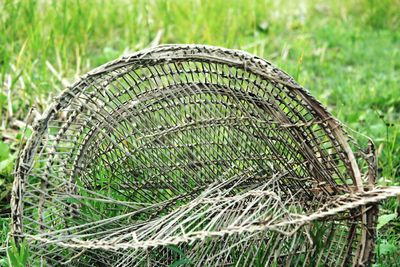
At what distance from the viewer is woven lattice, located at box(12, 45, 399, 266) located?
77.7 inches

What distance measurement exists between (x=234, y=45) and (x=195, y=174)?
200cm

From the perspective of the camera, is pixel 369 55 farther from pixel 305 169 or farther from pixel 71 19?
pixel 305 169

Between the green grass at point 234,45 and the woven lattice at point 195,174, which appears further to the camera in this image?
the green grass at point 234,45

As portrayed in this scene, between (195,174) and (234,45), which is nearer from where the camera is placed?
(195,174)

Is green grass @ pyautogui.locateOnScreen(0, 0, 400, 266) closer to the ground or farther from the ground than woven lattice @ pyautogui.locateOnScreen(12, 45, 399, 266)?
closer to the ground

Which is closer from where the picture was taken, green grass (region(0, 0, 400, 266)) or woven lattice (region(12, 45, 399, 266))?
woven lattice (region(12, 45, 399, 266))

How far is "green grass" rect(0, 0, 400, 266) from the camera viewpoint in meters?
3.21

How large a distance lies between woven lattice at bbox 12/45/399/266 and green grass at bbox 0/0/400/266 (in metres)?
0.39

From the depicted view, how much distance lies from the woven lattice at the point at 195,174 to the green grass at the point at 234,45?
1.27 ft

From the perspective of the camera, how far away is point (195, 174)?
7.32 ft

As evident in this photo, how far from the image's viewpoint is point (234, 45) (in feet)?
13.5

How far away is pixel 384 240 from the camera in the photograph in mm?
2359

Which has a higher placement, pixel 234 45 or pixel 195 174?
pixel 195 174

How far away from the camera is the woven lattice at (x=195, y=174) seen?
1.97 meters
